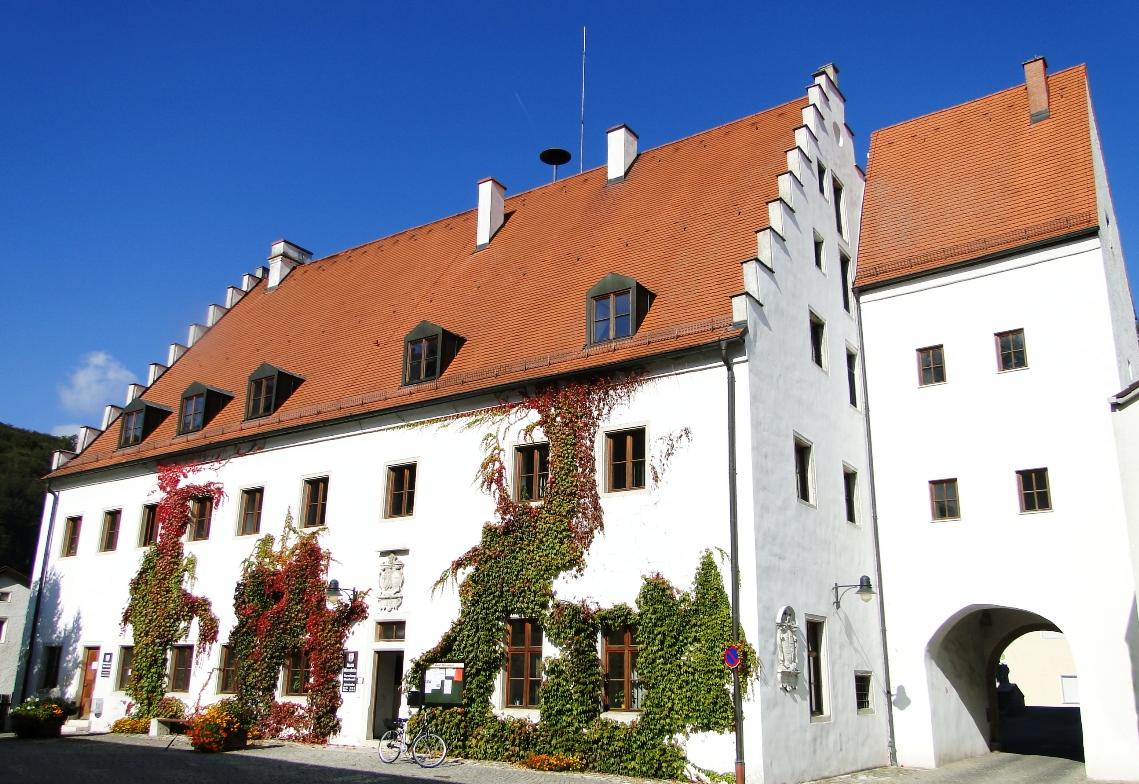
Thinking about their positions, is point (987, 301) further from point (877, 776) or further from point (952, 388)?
point (877, 776)

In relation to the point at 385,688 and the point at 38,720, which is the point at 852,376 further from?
the point at 38,720

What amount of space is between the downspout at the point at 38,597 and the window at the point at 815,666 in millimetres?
20695

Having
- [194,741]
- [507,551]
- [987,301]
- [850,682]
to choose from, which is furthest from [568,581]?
[987,301]

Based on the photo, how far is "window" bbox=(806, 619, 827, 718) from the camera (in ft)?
54.0

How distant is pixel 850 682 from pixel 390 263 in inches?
652

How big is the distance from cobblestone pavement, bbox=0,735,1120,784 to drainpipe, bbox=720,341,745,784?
5.66ft

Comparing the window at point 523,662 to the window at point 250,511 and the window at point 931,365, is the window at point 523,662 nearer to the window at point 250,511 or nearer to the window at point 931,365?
the window at point 250,511

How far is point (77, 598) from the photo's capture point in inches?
1009

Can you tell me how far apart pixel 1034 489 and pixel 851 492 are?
337cm

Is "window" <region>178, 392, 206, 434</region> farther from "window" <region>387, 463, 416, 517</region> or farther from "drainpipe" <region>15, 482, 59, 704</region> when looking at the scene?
"window" <region>387, 463, 416, 517</region>

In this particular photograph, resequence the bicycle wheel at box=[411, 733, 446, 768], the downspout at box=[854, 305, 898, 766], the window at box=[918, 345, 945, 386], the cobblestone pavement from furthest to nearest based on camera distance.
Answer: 1. the window at box=[918, 345, 945, 386]
2. the downspout at box=[854, 305, 898, 766]
3. the bicycle wheel at box=[411, 733, 446, 768]
4. the cobblestone pavement

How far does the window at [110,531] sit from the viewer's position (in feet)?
83.9

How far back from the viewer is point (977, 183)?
21969 millimetres

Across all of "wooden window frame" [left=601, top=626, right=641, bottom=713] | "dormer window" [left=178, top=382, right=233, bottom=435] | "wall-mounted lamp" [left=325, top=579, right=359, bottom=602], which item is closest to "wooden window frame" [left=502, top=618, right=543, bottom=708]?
"wooden window frame" [left=601, top=626, right=641, bottom=713]
